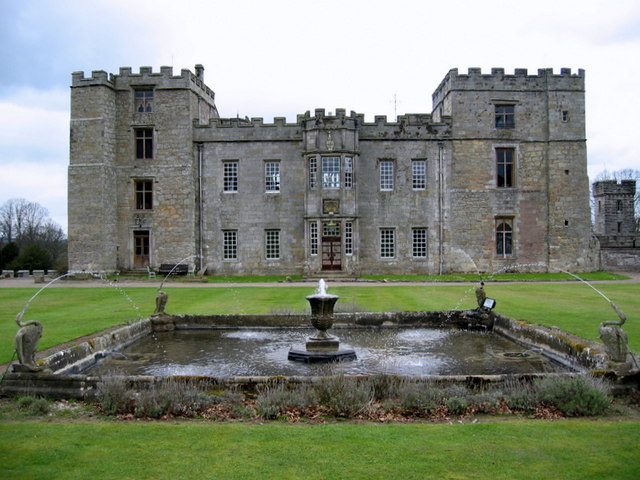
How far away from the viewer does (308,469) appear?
6.07 m

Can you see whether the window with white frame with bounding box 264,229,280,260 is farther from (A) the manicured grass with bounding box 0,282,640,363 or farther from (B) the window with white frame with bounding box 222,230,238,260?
(A) the manicured grass with bounding box 0,282,640,363

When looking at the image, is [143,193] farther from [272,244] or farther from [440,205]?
[440,205]

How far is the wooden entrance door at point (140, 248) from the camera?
120 feet

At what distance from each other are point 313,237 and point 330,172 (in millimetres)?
4145

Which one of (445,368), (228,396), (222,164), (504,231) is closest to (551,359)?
(445,368)

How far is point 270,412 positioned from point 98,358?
557 cm

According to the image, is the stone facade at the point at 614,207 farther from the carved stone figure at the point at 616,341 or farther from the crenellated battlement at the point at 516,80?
the carved stone figure at the point at 616,341

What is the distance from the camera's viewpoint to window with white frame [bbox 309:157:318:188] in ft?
116

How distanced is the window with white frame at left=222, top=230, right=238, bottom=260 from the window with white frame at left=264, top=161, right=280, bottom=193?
11.8 feet

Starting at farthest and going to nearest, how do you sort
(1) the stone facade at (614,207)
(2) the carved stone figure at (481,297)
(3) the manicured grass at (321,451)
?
(1) the stone facade at (614,207) → (2) the carved stone figure at (481,297) → (3) the manicured grass at (321,451)

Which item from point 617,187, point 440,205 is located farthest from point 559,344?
point 617,187

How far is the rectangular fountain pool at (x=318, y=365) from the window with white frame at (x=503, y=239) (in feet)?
73.6

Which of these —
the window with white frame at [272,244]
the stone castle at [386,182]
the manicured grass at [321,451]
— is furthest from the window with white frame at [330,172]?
the manicured grass at [321,451]

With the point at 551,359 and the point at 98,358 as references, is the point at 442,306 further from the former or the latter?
the point at 98,358
